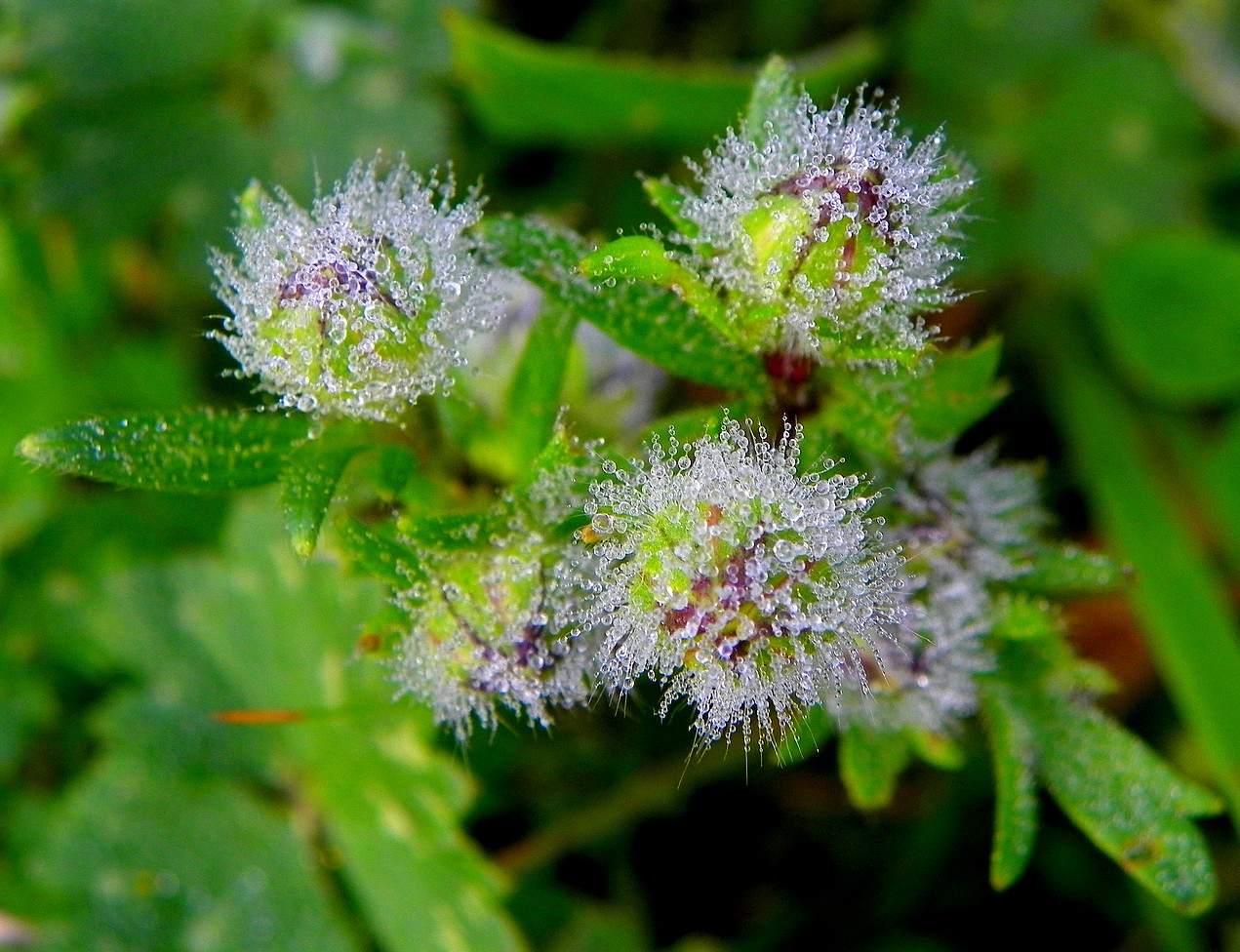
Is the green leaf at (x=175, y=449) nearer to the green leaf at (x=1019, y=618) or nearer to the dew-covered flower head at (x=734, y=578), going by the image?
the dew-covered flower head at (x=734, y=578)

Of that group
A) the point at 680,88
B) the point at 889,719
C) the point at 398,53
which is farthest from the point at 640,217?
the point at 889,719

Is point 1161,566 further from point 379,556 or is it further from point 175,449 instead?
point 175,449

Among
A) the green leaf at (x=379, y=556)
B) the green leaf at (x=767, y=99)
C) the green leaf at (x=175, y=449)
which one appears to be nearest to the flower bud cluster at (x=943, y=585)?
the green leaf at (x=767, y=99)

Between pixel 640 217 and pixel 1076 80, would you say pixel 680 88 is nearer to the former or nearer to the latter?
pixel 640 217

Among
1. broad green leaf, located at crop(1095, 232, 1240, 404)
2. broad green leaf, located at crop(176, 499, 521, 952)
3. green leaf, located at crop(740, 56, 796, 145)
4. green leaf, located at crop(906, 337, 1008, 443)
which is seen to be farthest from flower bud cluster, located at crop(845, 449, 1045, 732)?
broad green leaf, located at crop(1095, 232, 1240, 404)

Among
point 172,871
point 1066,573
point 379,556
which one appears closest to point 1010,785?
point 1066,573

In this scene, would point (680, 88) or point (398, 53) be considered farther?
point (398, 53)

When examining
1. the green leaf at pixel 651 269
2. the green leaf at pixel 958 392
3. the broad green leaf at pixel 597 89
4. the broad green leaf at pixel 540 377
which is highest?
the broad green leaf at pixel 597 89
